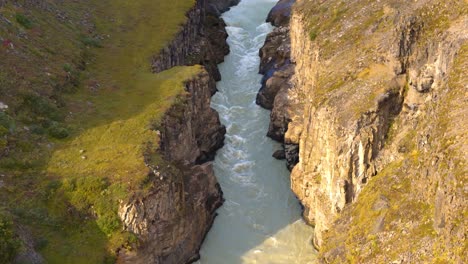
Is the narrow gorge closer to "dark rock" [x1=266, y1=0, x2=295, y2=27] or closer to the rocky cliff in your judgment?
the rocky cliff

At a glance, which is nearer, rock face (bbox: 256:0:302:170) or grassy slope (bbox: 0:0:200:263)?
grassy slope (bbox: 0:0:200:263)

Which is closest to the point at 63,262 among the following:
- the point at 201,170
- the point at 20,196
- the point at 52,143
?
the point at 20,196

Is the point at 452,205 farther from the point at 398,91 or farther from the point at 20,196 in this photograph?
the point at 20,196

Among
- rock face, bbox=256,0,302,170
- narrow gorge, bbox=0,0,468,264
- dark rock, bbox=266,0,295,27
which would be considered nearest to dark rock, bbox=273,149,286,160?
narrow gorge, bbox=0,0,468,264

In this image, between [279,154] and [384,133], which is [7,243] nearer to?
[384,133]

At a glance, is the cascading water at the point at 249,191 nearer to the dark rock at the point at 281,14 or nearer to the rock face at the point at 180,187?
the rock face at the point at 180,187

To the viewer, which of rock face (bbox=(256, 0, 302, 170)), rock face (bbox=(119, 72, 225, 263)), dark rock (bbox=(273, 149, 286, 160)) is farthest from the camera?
rock face (bbox=(256, 0, 302, 170))
